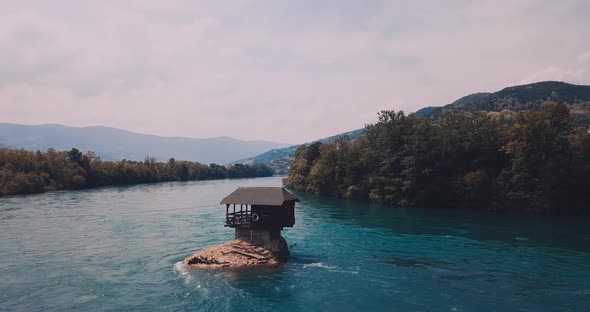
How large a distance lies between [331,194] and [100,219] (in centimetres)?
6023

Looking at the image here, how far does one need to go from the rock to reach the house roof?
3992mm

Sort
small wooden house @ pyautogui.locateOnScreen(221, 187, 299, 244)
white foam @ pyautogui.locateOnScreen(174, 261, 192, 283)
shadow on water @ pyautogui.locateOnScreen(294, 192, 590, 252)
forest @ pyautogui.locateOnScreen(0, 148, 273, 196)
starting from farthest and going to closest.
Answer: forest @ pyautogui.locateOnScreen(0, 148, 273, 196)
shadow on water @ pyautogui.locateOnScreen(294, 192, 590, 252)
small wooden house @ pyautogui.locateOnScreen(221, 187, 299, 244)
white foam @ pyautogui.locateOnScreen(174, 261, 192, 283)

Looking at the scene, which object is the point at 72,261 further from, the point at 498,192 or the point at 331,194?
the point at 331,194

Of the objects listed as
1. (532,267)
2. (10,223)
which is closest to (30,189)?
(10,223)

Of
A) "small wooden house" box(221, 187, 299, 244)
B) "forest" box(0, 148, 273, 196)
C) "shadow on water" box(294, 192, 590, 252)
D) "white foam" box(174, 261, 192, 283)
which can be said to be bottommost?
"white foam" box(174, 261, 192, 283)

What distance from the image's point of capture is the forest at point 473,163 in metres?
62.0

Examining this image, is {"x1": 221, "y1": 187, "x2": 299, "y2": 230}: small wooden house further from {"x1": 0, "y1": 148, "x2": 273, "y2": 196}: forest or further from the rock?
{"x1": 0, "y1": 148, "x2": 273, "y2": 196}: forest

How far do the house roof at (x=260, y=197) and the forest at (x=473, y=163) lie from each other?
46.4 metres

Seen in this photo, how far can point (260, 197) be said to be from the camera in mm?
36562

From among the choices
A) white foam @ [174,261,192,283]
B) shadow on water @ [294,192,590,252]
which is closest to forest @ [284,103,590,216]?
shadow on water @ [294,192,590,252]

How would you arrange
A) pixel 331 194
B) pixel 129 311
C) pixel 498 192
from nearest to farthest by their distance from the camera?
pixel 129 311, pixel 498 192, pixel 331 194

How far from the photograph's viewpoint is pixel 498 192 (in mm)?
69312

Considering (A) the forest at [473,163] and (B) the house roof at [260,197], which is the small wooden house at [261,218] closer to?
(B) the house roof at [260,197]

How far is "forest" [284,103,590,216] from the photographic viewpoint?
62031 mm
